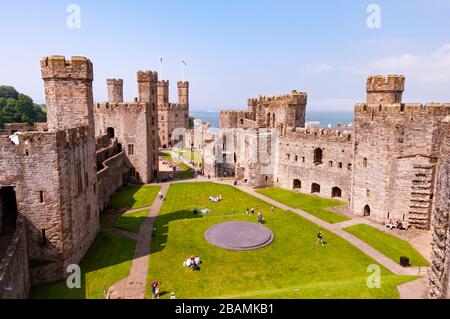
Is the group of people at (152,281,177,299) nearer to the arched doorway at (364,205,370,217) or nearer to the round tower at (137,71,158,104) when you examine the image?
the arched doorway at (364,205,370,217)

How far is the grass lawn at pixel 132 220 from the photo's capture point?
100.0ft

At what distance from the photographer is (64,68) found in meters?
25.8

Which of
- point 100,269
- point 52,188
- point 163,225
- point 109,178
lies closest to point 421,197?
point 163,225

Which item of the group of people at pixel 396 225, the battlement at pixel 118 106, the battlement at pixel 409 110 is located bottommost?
the group of people at pixel 396 225

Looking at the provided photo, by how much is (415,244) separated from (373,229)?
12.3 ft

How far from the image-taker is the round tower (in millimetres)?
51272

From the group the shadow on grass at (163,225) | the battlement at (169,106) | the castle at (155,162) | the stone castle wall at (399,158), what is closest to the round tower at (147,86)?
the castle at (155,162)

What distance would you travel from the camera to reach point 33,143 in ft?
65.3

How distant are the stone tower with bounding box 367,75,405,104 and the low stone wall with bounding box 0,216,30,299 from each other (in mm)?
34636

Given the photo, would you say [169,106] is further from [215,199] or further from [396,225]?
[396,225]

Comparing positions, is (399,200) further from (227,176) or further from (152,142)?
(152,142)

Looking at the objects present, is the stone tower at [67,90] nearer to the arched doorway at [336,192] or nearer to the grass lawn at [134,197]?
the grass lawn at [134,197]

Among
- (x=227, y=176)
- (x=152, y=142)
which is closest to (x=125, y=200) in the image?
(x=152, y=142)

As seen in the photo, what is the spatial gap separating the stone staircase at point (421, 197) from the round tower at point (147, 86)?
124 feet
